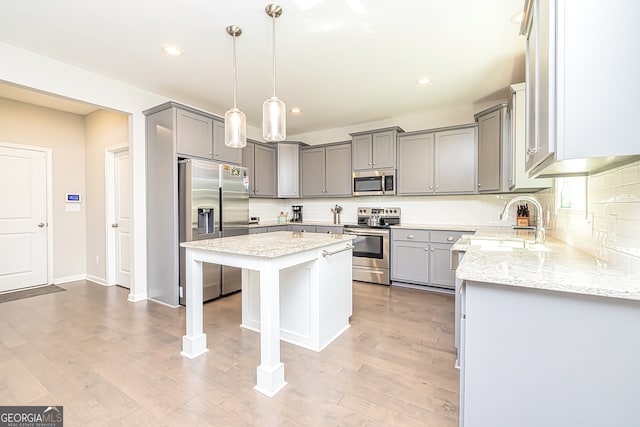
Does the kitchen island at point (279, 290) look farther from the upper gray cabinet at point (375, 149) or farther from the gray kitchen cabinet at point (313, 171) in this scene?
the gray kitchen cabinet at point (313, 171)

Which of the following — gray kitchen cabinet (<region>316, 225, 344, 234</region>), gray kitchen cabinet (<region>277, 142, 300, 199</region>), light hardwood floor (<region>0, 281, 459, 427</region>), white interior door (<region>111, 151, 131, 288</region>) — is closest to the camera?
light hardwood floor (<region>0, 281, 459, 427</region>)

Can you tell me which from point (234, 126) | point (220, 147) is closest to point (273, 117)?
point (234, 126)

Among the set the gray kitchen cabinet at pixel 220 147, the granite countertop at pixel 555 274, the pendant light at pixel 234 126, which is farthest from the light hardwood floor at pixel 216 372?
the gray kitchen cabinet at pixel 220 147

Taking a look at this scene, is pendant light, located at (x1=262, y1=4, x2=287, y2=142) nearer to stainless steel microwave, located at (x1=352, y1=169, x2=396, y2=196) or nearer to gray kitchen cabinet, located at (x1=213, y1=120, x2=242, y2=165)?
gray kitchen cabinet, located at (x1=213, y1=120, x2=242, y2=165)

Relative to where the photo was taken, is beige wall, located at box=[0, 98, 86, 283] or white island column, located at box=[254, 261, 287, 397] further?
beige wall, located at box=[0, 98, 86, 283]

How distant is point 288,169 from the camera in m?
5.20

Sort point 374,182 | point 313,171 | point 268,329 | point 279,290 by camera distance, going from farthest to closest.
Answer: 1. point 313,171
2. point 374,182
3. point 279,290
4. point 268,329

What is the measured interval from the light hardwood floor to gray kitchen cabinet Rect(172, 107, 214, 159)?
6.08ft

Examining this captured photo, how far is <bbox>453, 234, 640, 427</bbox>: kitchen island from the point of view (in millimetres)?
934

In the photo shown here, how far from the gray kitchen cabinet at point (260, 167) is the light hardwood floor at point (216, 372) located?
2.28 metres

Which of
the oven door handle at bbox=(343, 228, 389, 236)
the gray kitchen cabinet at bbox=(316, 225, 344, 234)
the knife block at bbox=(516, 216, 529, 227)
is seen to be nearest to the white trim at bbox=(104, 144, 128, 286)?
the gray kitchen cabinet at bbox=(316, 225, 344, 234)

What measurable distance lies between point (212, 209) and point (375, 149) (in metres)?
2.56

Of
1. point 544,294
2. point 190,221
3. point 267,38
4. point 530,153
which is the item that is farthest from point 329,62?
point 544,294

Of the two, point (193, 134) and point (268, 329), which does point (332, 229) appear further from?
point (268, 329)
